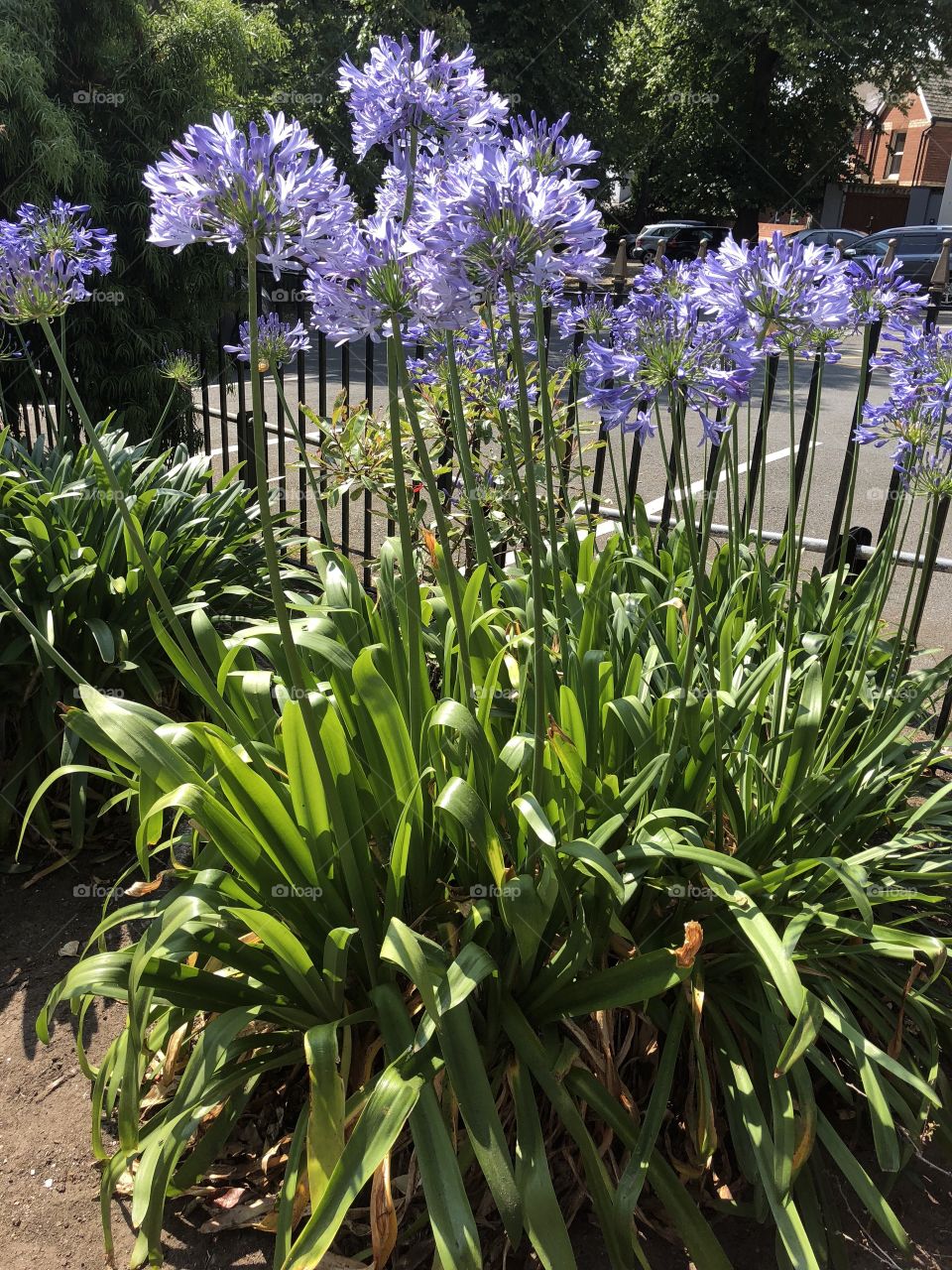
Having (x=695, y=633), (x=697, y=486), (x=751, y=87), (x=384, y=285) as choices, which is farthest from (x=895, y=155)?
(x=384, y=285)

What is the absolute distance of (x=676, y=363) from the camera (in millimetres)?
1722

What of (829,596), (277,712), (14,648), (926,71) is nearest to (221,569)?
(14,648)

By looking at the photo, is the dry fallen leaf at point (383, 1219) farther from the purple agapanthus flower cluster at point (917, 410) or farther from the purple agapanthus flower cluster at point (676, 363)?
the purple agapanthus flower cluster at point (917, 410)

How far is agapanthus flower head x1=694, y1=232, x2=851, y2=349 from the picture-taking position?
175cm

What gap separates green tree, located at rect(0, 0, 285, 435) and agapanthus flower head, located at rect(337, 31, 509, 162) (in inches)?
159

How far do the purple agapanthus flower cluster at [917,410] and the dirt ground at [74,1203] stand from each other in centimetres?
151

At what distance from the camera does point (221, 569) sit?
11.4ft

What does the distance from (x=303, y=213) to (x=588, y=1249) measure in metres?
1.90

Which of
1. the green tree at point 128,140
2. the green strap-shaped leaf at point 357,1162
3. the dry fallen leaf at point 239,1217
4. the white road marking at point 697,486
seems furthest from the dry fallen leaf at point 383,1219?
the green tree at point 128,140

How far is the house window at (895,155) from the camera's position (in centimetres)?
4288

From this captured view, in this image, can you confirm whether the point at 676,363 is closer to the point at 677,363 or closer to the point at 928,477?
the point at 677,363

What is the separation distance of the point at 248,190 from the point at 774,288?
94 centimetres

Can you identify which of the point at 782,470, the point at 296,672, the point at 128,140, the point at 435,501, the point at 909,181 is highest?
the point at 909,181

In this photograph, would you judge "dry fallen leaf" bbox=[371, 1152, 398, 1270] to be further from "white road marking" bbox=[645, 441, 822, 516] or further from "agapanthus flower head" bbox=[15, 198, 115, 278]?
"white road marking" bbox=[645, 441, 822, 516]
